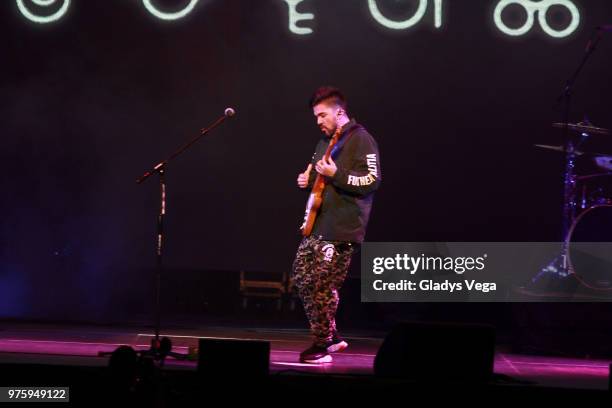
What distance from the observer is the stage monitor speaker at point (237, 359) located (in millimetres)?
4035

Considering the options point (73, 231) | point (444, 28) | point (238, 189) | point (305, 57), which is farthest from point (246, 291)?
point (444, 28)

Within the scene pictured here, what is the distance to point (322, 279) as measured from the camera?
591 centimetres

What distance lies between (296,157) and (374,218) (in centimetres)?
96

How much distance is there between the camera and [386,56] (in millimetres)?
8617

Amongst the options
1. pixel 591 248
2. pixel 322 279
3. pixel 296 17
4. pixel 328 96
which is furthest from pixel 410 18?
pixel 322 279

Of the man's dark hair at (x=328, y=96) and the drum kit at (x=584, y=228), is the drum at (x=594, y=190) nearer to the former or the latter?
the drum kit at (x=584, y=228)

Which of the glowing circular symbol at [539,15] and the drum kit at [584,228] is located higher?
the glowing circular symbol at [539,15]

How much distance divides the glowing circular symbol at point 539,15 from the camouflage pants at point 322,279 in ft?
11.7

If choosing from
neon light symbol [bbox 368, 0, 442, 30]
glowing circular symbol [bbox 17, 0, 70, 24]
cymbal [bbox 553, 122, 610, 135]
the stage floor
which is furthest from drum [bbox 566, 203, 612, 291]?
glowing circular symbol [bbox 17, 0, 70, 24]

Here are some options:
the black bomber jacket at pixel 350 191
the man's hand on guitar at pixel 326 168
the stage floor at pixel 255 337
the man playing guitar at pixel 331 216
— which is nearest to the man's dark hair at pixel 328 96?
the man playing guitar at pixel 331 216

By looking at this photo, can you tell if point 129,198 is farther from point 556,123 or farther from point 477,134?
point 556,123

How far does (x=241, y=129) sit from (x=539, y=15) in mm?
3022

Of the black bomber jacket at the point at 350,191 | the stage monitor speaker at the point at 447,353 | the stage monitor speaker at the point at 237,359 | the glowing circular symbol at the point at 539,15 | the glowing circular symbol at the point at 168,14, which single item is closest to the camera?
the stage monitor speaker at the point at 237,359

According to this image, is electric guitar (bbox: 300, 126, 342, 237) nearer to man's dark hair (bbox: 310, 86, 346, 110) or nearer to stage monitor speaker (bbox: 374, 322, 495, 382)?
man's dark hair (bbox: 310, 86, 346, 110)
